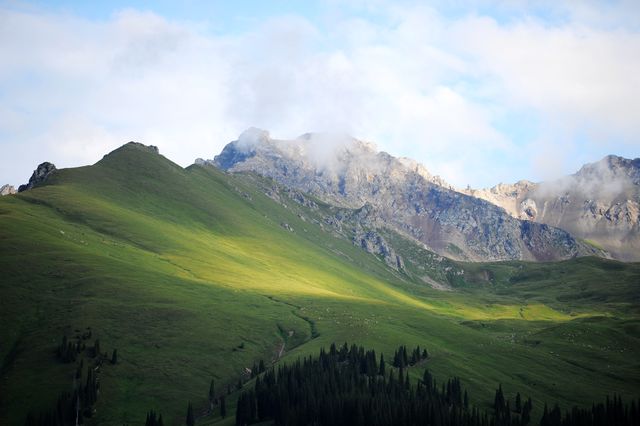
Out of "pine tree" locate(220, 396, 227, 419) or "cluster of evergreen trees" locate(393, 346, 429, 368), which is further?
"cluster of evergreen trees" locate(393, 346, 429, 368)

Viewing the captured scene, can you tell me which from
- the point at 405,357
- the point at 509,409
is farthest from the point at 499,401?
Result: the point at 405,357

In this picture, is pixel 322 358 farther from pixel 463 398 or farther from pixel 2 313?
pixel 2 313

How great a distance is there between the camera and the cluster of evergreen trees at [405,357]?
184m

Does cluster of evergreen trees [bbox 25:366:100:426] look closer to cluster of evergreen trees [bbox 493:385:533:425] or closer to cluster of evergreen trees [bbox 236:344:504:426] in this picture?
cluster of evergreen trees [bbox 236:344:504:426]

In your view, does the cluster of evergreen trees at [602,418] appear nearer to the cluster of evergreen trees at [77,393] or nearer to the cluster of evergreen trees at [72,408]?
the cluster of evergreen trees at [72,408]

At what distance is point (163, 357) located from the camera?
172 m

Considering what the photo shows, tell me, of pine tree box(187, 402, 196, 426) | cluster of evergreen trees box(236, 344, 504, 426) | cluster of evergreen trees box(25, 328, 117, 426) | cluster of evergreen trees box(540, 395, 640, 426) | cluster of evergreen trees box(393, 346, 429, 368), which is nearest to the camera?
cluster of evergreen trees box(25, 328, 117, 426)

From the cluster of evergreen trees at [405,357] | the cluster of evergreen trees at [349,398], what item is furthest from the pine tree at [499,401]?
the cluster of evergreen trees at [405,357]

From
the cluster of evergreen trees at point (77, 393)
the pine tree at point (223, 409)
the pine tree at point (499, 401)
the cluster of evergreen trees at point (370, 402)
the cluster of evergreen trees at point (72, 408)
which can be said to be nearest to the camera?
the cluster of evergreen trees at point (72, 408)

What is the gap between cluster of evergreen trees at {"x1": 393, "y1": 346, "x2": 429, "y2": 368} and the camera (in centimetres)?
18438

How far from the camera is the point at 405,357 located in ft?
619

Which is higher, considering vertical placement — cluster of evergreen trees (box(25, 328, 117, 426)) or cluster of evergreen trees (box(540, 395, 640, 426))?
cluster of evergreen trees (box(540, 395, 640, 426))

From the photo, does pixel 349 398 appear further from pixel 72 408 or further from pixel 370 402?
pixel 72 408

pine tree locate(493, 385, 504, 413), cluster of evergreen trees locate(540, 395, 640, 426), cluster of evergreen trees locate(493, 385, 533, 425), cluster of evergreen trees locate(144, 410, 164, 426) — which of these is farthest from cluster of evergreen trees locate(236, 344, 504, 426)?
cluster of evergreen trees locate(144, 410, 164, 426)
